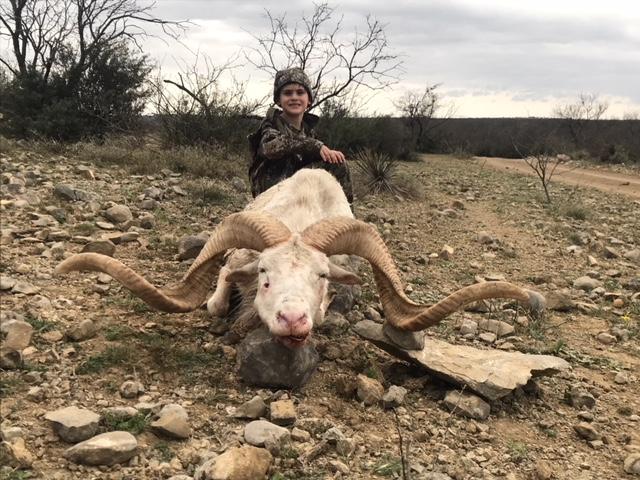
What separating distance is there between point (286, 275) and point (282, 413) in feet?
2.93

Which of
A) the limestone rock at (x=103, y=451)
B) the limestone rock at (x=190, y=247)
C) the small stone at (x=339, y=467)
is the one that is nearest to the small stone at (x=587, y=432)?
the small stone at (x=339, y=467)

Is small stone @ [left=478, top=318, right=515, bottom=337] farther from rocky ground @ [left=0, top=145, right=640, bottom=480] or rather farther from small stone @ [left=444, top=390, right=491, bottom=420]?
small stone @ [left=444, top=390, right=491, bottom=420]

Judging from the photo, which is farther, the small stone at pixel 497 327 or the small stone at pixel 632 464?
the small stone at pixel 497 327

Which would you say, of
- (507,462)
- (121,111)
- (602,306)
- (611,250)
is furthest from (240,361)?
(121,111)

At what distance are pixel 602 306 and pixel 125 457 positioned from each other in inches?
206

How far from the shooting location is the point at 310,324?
344 cm

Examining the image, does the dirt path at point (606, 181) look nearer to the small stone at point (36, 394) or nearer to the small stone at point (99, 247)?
the small stone at point (99, 247)

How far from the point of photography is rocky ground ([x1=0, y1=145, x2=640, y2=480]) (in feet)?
9.30

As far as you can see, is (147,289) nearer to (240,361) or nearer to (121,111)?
(240,361)

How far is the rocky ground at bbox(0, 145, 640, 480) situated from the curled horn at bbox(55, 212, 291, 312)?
0.25m

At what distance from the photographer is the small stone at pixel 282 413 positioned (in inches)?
127

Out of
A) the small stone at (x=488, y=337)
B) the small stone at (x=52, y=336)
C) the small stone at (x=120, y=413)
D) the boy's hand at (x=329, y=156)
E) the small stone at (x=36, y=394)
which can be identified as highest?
the boy's hand at (x=329, y=156)

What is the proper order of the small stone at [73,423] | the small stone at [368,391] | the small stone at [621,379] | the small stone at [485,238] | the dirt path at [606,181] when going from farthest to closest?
the dirt path at [606,181]
the small stone at [485,238]
the small stone at [621,379]
the small stone at [368,391]
the small stone at [73,423]

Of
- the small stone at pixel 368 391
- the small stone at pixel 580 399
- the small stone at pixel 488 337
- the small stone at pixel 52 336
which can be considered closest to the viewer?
the small stone at pixel 368 391
